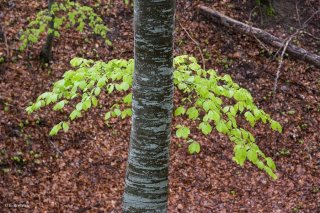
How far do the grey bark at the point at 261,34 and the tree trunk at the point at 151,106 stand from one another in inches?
410

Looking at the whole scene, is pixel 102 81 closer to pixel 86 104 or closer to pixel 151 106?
Answer: pixel 86 104

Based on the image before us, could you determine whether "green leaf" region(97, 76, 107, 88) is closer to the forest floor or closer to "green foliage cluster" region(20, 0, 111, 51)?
the forest floor

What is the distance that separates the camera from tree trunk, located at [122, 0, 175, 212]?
8.77 feet

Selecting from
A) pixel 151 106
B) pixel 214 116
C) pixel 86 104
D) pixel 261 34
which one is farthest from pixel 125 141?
pixel 151 106

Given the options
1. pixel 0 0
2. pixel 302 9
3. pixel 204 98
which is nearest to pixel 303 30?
pixel 302 9

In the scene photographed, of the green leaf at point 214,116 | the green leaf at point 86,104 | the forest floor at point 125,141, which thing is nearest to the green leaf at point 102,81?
the green leaf at point 86,104

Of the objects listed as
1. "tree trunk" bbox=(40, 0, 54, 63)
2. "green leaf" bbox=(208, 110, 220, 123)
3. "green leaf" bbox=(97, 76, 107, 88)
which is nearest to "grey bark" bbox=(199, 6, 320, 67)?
"tree trunk" bbox=(40, 0, 54, 63)

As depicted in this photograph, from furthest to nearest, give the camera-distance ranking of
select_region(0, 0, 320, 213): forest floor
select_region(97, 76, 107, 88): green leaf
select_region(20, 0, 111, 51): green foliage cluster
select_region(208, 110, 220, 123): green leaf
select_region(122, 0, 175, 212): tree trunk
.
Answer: select_region(20, 0, 111, 51): green foliage cluster → select_region(0, 0, 320, 213): forest floor → select_region(97, 76, 107, 88): green leaf → select_region(208, 110, 220, 123): green leaf → select_region(122, 0, 175, 212): tree trunk

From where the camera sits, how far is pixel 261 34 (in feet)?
42.0

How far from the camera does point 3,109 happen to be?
8.69m

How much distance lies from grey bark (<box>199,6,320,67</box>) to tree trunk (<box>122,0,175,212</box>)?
10415 millimetres

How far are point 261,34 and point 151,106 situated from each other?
35.2ft

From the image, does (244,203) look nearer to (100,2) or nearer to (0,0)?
(100,2)

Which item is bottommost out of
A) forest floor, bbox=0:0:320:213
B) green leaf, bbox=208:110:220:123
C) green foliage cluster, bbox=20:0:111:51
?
forest floor, bbox=0:0:320:213
